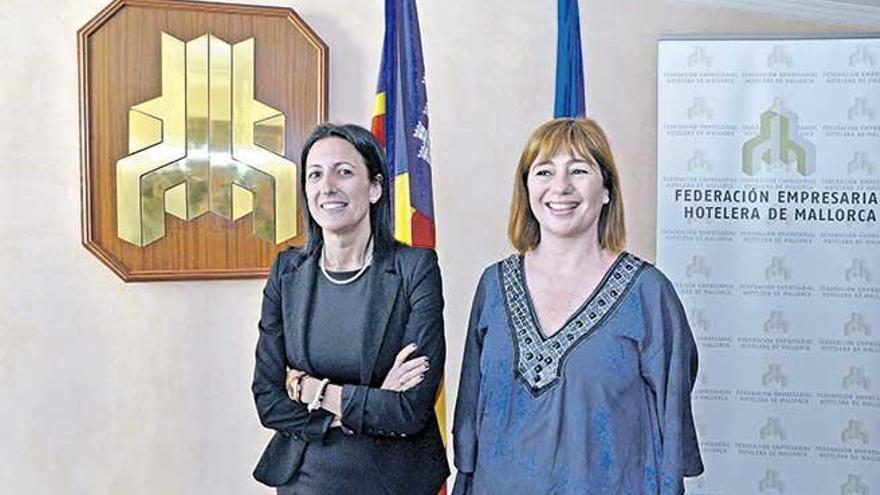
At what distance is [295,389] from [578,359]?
1.93ft

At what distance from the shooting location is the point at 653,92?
354 centimetres

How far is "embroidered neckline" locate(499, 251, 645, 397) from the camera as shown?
2.01m

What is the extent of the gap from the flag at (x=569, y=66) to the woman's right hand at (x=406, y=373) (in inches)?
35.0

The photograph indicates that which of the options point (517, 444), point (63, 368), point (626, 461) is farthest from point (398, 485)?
point (63, 368)

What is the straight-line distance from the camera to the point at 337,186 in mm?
2150

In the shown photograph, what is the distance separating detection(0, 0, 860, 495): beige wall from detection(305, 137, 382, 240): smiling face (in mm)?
1026

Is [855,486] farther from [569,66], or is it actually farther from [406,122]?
[406,122]

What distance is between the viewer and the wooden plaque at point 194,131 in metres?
2.92

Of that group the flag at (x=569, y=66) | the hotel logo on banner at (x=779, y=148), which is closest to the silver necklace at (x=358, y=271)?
the flag at (x=569, y=66)

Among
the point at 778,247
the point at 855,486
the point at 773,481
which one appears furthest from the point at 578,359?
the point at 855,486

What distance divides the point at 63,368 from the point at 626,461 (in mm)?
1721

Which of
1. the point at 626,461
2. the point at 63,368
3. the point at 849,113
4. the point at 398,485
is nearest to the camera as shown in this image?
the point at 626,461

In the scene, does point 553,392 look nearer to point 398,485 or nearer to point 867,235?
point 398,485

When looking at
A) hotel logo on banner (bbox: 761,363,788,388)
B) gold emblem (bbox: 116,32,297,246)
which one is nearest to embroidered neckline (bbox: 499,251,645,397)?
gold emblem (bbox: 116,32,297,246)
